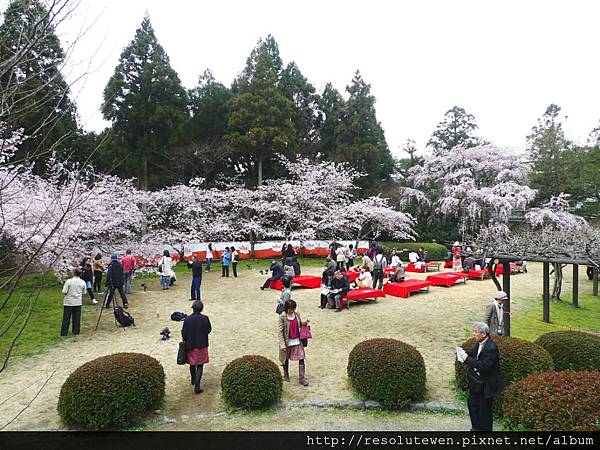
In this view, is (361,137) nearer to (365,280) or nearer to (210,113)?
(210,113)

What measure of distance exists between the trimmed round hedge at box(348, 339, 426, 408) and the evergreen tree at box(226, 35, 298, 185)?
20.6 meters

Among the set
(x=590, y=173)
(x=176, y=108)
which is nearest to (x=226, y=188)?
(x=176, y=108)

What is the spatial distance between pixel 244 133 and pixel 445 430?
78.1 feet

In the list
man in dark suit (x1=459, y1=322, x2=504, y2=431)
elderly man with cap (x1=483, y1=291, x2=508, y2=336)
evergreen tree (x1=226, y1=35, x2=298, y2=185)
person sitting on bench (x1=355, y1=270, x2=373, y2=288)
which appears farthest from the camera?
evergreen tree (x1=226, y1=35, x2=298, y2=185)

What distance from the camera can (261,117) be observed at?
25422 millimetres

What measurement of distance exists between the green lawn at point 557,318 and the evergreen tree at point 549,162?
14348mm

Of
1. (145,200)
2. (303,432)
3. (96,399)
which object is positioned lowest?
(303,432)

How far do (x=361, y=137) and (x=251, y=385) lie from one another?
2598cm

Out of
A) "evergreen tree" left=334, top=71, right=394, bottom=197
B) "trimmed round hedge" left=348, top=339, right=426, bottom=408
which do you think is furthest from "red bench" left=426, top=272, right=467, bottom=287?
"evergreen tree" left=334, top=71, right=394, bottom=197

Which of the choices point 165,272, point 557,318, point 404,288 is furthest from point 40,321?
point 557,318

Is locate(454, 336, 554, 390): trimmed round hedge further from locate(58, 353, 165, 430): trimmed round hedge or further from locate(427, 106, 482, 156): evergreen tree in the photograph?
locate(427, 106, 482, 156): evergreen tree

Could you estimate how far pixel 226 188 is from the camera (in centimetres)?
2670

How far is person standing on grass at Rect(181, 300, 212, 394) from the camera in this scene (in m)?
6.08

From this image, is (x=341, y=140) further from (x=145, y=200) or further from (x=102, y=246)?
(x=102, y=246)
